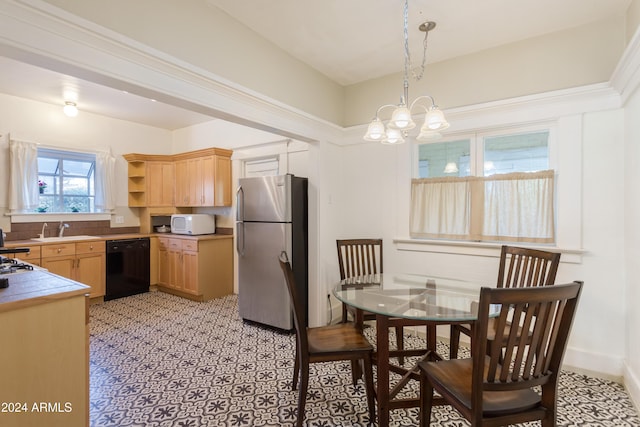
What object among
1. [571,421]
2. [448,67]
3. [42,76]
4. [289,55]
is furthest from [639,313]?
[42,76]

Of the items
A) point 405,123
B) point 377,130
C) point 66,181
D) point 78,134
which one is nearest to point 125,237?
point 66,181

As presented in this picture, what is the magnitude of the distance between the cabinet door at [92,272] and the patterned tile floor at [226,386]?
106 centimetres

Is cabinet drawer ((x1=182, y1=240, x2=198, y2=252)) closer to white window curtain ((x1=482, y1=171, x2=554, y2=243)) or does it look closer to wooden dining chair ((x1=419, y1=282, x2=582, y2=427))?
white window curtain ((x1=482, y1=171, x2=554, y2=243))

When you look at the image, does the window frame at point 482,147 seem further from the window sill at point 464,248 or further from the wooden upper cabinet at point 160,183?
the wooden upper cabinet at point 160,183

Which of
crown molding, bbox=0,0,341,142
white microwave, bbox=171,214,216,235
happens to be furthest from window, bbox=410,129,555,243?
white microwave, bbox=171,214,216,235

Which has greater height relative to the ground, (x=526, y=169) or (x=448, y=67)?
(x=448, y=67)

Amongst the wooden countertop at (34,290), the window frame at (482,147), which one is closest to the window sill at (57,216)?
the wooden countertop at (34,290)

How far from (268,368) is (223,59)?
257 cm

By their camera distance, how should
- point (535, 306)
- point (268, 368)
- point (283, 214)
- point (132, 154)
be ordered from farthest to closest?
point (132, 154), point (283, 214), point (268, 368), point (535, 306)

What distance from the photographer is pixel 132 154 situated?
514cm

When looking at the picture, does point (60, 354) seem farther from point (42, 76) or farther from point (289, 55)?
point (42, 76)

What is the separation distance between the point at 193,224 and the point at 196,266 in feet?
2.26

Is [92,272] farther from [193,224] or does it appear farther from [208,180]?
[208,180]

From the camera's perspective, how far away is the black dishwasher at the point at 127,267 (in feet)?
15.2
